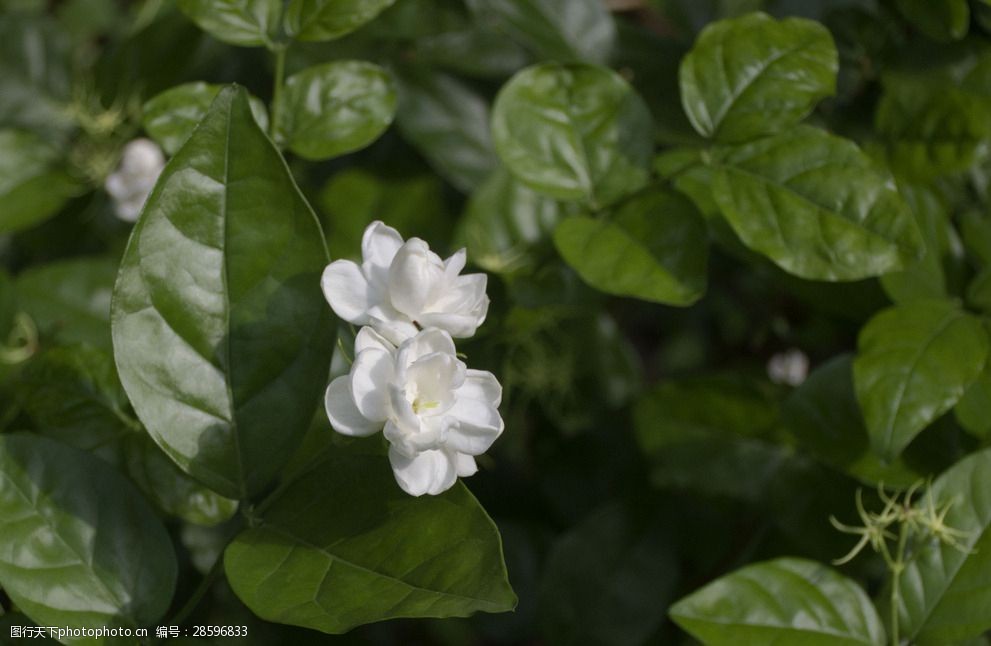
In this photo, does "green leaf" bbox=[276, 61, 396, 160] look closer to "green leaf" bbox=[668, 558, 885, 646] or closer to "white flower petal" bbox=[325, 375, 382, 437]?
"white flower petal" bbox=[325, 375, 382, 437]

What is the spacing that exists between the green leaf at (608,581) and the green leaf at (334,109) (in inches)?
26.2

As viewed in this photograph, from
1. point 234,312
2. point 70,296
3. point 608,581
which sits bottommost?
point 608,581

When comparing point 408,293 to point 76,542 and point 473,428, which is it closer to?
point 473,428

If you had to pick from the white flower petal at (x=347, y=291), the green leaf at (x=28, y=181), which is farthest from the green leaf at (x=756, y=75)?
the green leaf at (x=28, y=181)

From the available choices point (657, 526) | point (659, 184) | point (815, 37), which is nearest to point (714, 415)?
point (657, 526)

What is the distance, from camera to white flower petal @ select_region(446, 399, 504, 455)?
73 cm

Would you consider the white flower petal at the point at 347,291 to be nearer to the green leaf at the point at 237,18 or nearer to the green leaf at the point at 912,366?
the green leaf at the point at 237,18

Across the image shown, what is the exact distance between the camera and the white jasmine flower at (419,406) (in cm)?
71

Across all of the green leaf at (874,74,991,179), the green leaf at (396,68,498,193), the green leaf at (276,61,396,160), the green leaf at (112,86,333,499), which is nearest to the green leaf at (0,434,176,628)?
the green leaf at (112,86,333,499)

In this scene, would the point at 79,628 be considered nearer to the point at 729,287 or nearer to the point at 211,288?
the point at 211,288

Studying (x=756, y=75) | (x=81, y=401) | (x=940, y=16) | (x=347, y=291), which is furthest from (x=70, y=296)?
(x=940, y=16)

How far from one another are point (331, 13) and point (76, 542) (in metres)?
0.57

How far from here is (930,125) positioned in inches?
47.8

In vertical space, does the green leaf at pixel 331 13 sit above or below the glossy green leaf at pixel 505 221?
above
